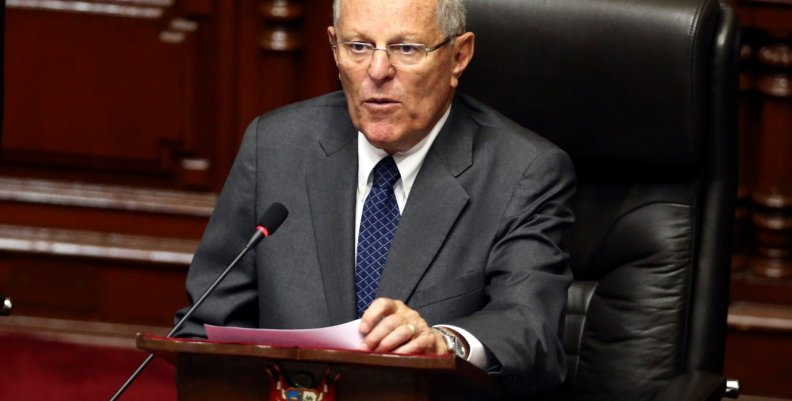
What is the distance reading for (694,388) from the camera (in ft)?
6.79

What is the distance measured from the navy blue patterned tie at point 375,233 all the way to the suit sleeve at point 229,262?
172 millimetres

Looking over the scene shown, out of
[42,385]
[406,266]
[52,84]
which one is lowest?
[42,385]

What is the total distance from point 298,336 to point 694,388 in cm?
72

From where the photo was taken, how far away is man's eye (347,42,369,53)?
2094 mm

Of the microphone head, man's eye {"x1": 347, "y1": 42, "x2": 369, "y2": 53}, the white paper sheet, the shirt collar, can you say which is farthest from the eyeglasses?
the white paper sheet

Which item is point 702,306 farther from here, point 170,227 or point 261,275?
point 170,227

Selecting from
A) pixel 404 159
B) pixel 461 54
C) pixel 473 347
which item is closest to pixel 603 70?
pixel 461 54

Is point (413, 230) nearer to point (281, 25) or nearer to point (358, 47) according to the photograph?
point (358, 47)

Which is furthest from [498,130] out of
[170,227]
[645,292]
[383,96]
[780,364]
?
[170,227]

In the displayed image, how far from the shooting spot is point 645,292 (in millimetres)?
2268

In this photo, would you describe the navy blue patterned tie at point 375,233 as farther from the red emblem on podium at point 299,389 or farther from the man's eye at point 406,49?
the red emblem on podium at point 299,389

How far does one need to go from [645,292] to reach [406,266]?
1.41ft

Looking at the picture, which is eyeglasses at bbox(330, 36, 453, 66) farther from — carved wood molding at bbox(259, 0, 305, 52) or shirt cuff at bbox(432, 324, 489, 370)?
carved wood molding at bbox(259, 0, 305, 52)

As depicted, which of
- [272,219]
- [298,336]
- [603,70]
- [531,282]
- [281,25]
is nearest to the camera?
[298,336]
